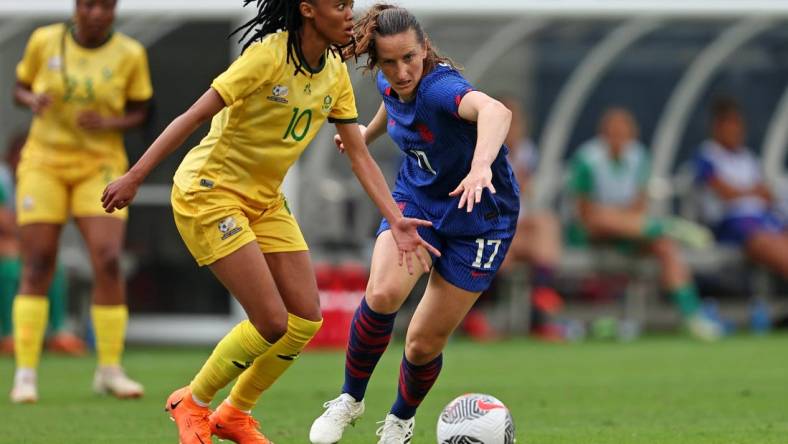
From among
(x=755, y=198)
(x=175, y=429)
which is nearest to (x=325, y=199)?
(x=755, y=198)

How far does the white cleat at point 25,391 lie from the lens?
843cm

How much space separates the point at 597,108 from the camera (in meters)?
16.3

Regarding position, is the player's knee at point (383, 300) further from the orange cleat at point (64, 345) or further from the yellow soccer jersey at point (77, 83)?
the orange cleat at point (64, 345)

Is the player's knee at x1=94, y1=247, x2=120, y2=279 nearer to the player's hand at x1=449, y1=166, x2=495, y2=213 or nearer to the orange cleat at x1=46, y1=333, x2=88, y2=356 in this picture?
the player's hand at x1=449, y1=166, x2=495, y2=213

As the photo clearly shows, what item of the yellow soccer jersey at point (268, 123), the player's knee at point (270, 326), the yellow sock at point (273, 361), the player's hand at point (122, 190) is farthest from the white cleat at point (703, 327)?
the player's hand at point (122, 190)

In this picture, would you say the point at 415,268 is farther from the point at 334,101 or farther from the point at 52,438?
the point at 52,438

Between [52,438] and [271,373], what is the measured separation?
124 cm

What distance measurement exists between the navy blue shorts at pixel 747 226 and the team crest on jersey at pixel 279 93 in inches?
378

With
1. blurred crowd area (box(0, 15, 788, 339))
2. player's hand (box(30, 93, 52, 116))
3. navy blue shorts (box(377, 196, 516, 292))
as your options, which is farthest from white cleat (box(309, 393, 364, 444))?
blurred crowd area (box(0, 15, 788, 339))

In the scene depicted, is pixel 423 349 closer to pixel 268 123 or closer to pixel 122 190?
pixel 268 123

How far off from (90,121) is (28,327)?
4.39ft

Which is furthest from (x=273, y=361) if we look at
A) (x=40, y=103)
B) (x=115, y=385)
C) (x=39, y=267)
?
(x=40, y=103)

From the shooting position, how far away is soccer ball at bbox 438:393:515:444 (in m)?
5.85

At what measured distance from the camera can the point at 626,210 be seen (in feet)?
47.4
